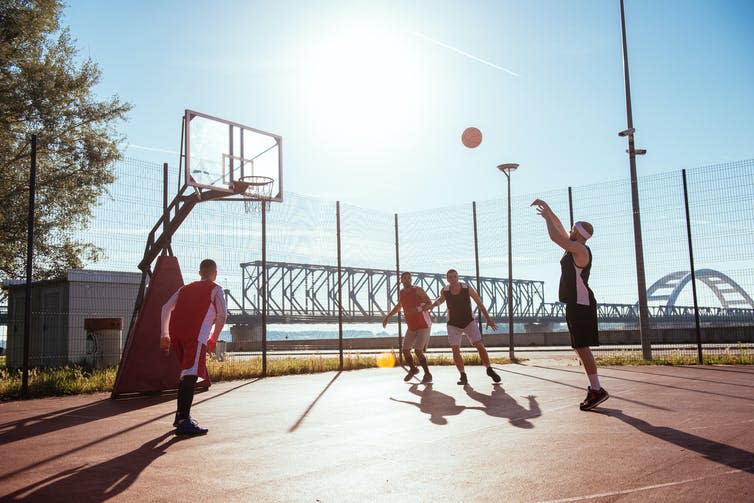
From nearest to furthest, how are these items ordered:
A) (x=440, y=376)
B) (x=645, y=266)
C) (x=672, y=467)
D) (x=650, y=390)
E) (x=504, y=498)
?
(x=504, y=498), (x=672, y=467), (x=650, y=390), (x=440, y=376), (x=645, y=266)

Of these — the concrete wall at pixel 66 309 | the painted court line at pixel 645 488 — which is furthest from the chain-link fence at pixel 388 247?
the painted court line at pixel 645 488

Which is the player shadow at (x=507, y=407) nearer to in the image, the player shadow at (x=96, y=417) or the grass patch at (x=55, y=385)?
the player shadow at (x=96, y=417)

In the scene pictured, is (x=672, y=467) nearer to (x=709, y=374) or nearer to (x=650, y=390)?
(x=650, y=390)

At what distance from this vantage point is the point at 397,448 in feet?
14.8

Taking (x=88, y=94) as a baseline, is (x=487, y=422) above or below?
below

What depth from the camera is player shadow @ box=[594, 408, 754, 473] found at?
3.73 meters

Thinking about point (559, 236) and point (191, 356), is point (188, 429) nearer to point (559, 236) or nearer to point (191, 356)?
point (191, 356)

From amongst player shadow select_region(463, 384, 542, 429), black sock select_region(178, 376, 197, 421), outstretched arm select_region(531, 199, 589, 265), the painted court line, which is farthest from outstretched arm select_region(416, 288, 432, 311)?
the painted court line

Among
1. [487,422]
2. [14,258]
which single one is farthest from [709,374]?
[14,258]

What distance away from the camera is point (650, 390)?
789 cm

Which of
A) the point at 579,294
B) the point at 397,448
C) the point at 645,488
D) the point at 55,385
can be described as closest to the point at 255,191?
the point at 55,385

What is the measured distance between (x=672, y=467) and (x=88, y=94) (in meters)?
24.9

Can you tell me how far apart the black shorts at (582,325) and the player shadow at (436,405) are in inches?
54.5

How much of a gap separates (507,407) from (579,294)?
1415mm
